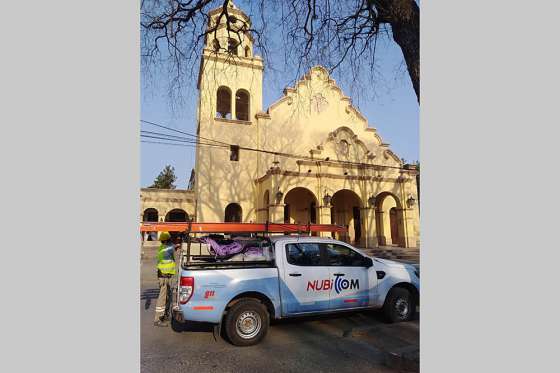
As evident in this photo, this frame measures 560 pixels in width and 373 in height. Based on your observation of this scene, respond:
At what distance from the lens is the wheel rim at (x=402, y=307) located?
6039 millimetres

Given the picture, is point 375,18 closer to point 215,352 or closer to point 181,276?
point 181,276

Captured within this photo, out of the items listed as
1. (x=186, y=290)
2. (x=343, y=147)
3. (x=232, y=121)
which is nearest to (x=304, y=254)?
(x=186, y=290)

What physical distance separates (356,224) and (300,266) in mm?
18527

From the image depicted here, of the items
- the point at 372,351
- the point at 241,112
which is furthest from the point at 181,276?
the point at 241,112

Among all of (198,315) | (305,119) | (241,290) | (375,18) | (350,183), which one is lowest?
(198,315)

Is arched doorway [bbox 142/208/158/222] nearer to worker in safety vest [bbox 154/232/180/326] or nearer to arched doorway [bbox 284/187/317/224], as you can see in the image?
arched doorway [bbox 284/187/317/224]

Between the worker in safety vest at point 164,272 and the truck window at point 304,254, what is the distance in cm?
242

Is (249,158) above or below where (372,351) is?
above

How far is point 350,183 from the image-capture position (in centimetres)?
2020

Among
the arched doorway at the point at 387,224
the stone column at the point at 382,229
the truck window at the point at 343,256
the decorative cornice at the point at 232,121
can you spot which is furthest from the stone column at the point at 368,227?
the truck window at the point at 343,256

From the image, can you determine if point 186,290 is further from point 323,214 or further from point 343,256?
point 323,214

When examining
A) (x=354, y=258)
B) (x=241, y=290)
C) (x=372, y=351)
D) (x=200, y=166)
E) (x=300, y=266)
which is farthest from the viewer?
(x=200, y=166)

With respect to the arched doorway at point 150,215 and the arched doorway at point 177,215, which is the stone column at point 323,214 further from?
the arched doorway at point 150,215

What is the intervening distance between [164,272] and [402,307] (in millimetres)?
4508
